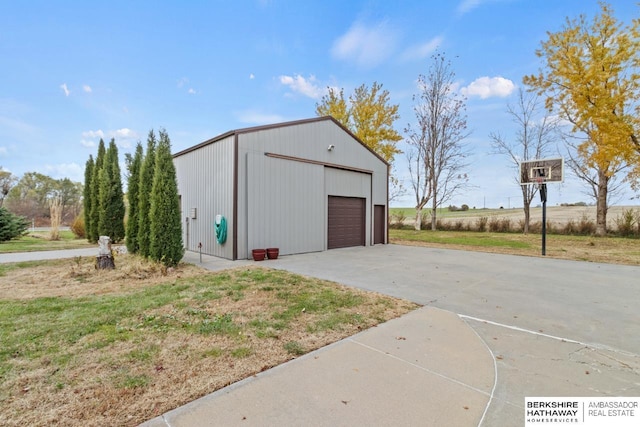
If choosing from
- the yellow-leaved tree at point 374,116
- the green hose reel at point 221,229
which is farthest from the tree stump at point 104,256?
the yellow-leaved tree at point 374,116

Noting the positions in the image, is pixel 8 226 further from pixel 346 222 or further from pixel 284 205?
pixel 346 222

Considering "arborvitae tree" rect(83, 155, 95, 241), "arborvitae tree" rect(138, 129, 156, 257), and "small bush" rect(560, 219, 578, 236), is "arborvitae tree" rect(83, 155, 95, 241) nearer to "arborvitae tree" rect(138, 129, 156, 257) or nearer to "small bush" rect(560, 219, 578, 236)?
"arborvitae tree" rect(138, 129, 156, 257)

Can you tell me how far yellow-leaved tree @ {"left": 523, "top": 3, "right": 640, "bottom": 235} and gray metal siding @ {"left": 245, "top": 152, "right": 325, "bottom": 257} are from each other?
466 inches

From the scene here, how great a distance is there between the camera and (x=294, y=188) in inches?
369

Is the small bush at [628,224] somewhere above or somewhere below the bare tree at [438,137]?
below

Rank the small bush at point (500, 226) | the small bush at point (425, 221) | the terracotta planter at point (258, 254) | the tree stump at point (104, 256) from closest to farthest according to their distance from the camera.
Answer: the tree stump at point (104, 256)
the terracotta planter at point (258, 254)
the small bush at point (500, 226)
the small bush at point (425, 221)

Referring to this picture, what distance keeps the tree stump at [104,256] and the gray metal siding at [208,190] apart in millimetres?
2731

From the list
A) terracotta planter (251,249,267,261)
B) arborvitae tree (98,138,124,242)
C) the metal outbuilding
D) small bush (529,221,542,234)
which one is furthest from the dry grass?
small bush (529,221,542,234)

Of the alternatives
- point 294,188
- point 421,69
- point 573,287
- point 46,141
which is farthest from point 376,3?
point 46,141

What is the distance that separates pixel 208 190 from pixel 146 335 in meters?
6.81

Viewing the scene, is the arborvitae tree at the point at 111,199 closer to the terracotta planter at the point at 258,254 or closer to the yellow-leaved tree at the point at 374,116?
the terracotta planter at the point at 258,254

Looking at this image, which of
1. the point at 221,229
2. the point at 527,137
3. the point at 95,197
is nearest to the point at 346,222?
the point at 221,229

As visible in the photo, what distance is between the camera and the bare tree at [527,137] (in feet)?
59.8

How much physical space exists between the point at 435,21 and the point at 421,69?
489 inches
